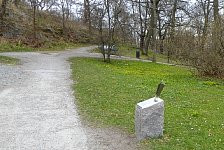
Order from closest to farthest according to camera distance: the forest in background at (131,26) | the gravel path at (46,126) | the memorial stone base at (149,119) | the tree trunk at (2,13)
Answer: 1. the gravel path at (46,126)
2. the memorial stone base at (149,119)
3. the forest in background at (131,26)
4. the tree trunk at (2,13)

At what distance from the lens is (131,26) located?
45.0 metres

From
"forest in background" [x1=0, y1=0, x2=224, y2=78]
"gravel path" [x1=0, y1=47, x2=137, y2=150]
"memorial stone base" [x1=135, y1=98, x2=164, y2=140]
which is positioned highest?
"forest in background" [x1=0, y1=0, x2=224, y2=78]

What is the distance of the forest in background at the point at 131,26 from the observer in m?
18.3

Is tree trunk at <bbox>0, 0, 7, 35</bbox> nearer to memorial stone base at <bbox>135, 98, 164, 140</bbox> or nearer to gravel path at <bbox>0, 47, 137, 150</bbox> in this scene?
gravel path at <bbox>0, 47, 137, 150</bbox>

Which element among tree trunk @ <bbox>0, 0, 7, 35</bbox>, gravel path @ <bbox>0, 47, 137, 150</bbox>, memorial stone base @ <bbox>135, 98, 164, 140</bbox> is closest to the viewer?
gravel path @ <bbox>0, 47, 137, 150</bbox>

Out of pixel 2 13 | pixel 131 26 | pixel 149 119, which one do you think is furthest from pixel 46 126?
pixel 131 26

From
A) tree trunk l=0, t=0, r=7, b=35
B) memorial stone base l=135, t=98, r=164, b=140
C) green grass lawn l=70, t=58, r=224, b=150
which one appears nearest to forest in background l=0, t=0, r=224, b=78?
tree trunk l=0, t=0, r=7, b=35

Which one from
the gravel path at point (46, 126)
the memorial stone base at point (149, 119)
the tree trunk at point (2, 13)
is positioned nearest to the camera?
the gravel path at point (46, 126)

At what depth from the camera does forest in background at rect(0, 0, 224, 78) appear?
18.3 meters

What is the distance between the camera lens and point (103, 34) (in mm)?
27469

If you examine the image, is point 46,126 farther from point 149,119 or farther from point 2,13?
point 2,13

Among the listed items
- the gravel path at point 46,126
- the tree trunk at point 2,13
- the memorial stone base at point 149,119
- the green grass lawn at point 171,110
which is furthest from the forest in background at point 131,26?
the memorial stone base at point 149,119

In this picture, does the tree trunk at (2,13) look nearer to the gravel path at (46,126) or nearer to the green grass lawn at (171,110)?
the green grass lawn at (171,110)

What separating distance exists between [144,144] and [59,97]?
208 inches
